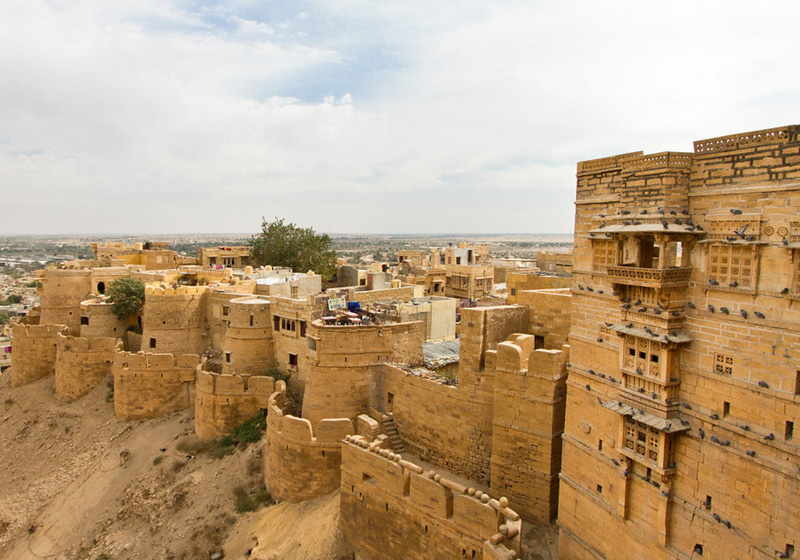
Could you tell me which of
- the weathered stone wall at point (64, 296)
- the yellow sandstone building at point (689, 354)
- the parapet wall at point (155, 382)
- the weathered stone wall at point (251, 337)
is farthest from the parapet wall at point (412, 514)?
the weathered stone wall at point (64, 296)

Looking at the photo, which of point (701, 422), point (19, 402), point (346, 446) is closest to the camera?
point (701, 422)

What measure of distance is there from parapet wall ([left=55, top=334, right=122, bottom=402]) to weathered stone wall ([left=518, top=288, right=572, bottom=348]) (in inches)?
807

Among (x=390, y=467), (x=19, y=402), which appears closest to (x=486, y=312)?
(x=390, y=467)

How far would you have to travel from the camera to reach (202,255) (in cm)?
4219

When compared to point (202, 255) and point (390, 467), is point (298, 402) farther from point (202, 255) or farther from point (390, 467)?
point (202, 255)

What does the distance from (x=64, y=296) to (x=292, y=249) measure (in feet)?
56.9

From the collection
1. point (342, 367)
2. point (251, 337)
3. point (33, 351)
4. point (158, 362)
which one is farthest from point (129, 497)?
point (33, 351)

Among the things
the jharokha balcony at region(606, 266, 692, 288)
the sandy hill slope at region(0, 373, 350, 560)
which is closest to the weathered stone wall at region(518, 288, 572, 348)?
the jharokha balcony at region(606, 266, 692, 288)

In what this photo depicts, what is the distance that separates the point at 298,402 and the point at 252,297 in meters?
5.51

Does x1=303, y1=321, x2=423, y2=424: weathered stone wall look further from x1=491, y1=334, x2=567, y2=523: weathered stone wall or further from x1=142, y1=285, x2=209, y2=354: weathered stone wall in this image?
x1=142, y1=285, x2=209, y2=354: weathered stone wall

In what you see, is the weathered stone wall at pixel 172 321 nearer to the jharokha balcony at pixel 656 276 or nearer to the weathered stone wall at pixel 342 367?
the weathered stone wall at pixel 342 367

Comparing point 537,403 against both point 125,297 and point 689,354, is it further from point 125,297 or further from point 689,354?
point 125,297

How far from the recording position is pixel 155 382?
74.3 feet

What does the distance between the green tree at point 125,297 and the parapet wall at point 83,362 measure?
1.55 meters
